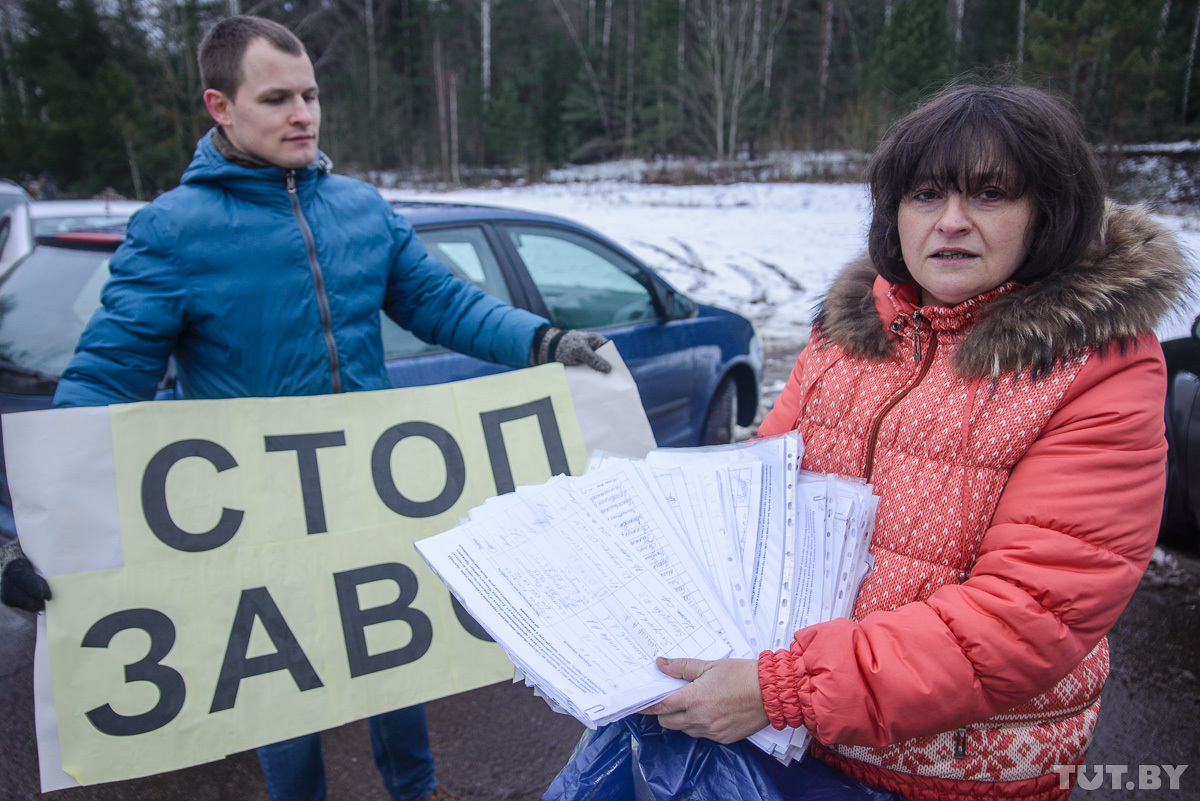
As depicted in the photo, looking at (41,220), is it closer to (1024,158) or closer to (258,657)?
(258,657)

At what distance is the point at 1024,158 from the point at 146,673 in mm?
2034

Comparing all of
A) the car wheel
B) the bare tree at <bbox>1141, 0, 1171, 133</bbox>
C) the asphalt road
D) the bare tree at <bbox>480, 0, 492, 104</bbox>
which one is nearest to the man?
the asphalt road

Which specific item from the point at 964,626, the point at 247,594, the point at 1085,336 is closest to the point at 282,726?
the point at 247,594

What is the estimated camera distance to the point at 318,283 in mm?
1966

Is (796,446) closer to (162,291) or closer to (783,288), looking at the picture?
(162,291)

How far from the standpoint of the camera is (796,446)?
1255 millimetres

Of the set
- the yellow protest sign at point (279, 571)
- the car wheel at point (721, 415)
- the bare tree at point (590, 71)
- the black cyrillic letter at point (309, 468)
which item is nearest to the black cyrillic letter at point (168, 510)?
the yellow protest sign at point (279, 571)

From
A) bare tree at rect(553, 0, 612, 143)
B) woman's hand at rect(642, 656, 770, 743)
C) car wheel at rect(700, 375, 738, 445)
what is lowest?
car wheel at rect(700, 375, 738, 445)

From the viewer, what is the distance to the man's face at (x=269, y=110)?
192cm

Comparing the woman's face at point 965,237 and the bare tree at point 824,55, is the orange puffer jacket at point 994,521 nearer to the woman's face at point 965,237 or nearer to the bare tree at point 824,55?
the woman's face at point 965,237

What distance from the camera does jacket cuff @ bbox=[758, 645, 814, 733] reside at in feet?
3.25

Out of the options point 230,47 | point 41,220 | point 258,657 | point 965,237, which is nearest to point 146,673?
point 258,657

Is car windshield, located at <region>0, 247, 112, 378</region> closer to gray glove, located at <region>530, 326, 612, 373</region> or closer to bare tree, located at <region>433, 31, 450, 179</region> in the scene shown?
gray glove, located at <region>530, 326, 612, 373</region>

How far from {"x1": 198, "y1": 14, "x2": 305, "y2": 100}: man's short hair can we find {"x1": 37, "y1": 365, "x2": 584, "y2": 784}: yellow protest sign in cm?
84
